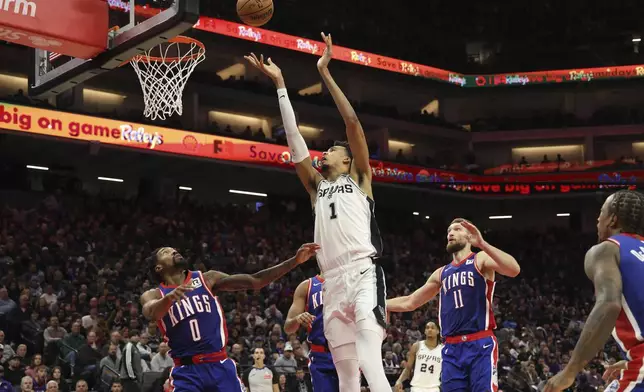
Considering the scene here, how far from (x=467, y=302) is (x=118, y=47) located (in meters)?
4.51

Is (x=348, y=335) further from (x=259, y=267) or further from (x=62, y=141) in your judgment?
(x=62, y=141)

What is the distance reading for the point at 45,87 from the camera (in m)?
9.06

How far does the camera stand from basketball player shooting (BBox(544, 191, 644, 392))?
403cm

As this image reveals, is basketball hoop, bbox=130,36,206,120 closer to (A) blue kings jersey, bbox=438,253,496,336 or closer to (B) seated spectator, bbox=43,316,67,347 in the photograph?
(B) seated spectator, bbox=43,316,67,347

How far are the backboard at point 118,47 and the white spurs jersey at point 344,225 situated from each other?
2.60 m

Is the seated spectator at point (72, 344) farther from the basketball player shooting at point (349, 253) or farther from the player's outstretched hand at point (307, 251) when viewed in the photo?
the basketball player shooting at point (349, 253)

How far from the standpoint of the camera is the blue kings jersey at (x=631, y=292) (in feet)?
13.7

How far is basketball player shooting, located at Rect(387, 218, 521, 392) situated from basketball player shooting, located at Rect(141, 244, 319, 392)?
1725 millimetres

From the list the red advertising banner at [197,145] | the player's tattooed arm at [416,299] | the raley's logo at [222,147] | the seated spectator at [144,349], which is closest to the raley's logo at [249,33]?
the red advertising banner at [197,145]

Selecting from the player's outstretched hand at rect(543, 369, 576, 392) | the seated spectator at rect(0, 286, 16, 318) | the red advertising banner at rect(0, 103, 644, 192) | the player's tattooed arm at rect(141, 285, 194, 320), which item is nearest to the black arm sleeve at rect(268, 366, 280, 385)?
the seated spectator at rect(0, 286, 16, 318)

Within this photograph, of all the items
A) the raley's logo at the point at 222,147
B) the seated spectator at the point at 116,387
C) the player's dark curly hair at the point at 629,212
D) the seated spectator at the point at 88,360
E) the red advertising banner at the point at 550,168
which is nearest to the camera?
the player's dark curly hair at the point at 629,212

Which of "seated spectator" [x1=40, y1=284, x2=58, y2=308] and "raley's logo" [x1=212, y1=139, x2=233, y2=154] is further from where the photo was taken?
"raley's logo" [x1=212, y1=139, x2=233, y2=154]

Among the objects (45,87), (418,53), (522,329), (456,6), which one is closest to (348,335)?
(45,87)

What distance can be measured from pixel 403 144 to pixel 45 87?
32106mm
